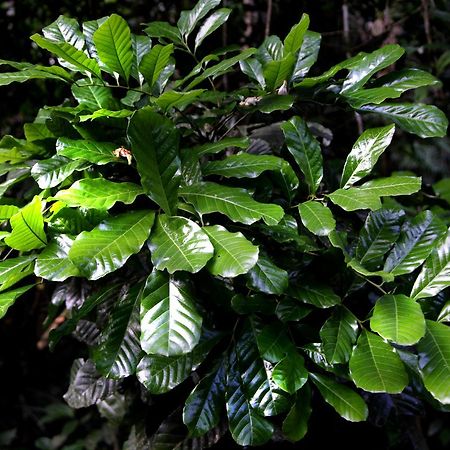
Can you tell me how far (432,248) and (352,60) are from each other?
346 mm

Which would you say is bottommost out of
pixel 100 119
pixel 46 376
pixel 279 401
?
pixel 46 376

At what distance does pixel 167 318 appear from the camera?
582 mm

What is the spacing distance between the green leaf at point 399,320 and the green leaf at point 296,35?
39 cm

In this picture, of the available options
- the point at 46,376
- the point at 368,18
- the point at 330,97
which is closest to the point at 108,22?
the point at 330,97

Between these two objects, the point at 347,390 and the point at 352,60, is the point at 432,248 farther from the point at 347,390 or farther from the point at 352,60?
the point at 352,60

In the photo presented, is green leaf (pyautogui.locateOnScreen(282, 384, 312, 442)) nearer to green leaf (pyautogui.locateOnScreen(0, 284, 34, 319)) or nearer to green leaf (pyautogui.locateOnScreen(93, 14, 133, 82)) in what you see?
green leaf (pyautogui.locateOnScreen(0, 284, 34, 319))

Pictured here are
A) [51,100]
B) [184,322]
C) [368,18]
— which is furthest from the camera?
[368,18]

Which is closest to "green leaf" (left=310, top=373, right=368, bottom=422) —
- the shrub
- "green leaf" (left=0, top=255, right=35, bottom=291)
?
the shrub

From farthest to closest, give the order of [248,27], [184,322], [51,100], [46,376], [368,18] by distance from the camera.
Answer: [46,376]
[368,18]
[248,27]
[51,100]
[184,322]

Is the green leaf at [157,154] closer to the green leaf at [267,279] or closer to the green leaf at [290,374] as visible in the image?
the green leaf at [267,279]

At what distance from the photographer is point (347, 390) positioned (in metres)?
0.71

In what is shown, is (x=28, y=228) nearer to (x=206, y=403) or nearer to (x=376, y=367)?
(x=206, y=403)

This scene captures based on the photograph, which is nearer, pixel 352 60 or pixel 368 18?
pixel 352 60

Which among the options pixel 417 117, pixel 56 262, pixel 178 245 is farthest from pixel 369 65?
pixel 56 262
